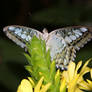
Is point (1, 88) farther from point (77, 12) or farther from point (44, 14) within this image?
point (77, 12)

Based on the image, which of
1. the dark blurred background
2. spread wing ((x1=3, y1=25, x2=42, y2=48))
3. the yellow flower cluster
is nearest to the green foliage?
the yellow flower cluster

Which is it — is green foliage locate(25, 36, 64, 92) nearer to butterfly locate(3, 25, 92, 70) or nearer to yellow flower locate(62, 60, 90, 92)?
yellow flower locate(62, 60, 90, 92)

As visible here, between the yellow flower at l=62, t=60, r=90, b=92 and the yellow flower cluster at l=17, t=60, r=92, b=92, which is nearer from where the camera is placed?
the yellow flower cluster at l=17, t=60, r=92, b=92

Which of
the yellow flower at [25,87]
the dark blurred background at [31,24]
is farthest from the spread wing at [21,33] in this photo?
the dark blurred background at [31,24]

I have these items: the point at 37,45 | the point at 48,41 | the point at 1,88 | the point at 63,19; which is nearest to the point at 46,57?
the point at 37,45

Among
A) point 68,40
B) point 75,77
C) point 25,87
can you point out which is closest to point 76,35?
point 68,40
